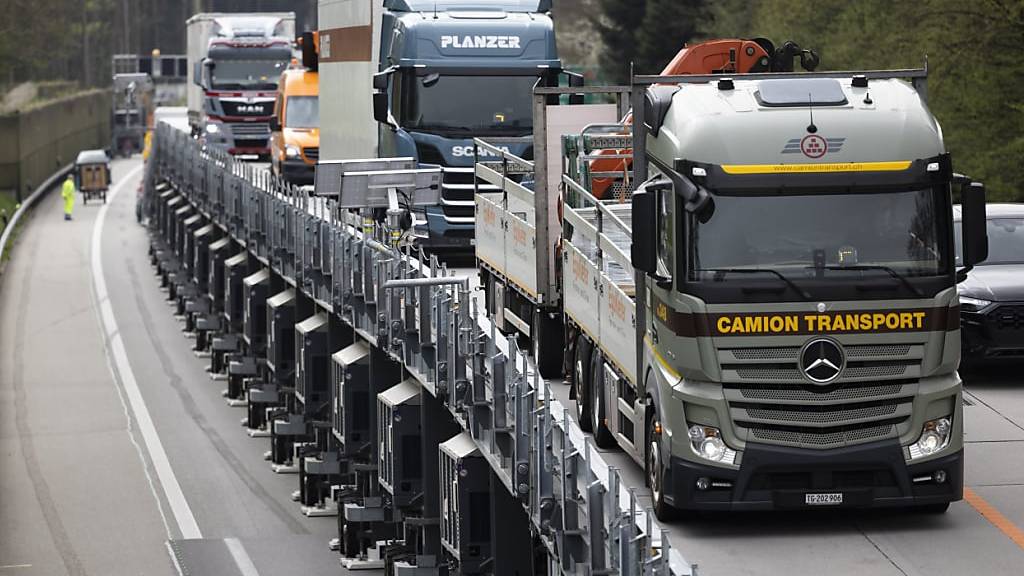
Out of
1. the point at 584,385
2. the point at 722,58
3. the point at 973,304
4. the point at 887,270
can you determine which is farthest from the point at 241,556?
the point at 887,270

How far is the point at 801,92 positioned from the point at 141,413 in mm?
27091

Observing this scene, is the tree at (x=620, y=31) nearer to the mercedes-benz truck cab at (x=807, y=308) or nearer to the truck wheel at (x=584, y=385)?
the truck wheel at (x=584, y=385)

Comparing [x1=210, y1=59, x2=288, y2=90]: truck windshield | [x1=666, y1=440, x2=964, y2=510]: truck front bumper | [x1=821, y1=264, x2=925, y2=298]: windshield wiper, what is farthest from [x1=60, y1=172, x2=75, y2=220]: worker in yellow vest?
[x1=821, y1=264, x2=925, y2=298]: windshield wiper

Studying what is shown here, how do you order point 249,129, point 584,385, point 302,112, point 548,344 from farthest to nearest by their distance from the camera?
point 249,129, point 302,112, point 548,344, point 584,385

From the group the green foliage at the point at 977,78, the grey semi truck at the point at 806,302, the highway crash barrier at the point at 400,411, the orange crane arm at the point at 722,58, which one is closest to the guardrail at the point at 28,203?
the highway crash barrier at the point at 400,411

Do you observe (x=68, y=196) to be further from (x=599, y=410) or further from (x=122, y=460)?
(x=599, y=410)

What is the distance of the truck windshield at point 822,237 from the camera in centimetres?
1331

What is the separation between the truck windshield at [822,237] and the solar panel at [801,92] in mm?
698

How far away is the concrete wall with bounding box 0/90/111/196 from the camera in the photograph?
265 feet

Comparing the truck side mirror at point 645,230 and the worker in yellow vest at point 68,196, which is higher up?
the truck side mirror at point 645,230

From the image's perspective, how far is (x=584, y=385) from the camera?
16.5 m

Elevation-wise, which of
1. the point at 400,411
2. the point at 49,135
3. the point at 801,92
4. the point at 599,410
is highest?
the point at 801,92

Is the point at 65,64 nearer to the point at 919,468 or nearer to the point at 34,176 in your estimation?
the point at 34,176

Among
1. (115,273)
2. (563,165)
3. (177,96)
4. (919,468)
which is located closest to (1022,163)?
(563,165)
